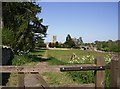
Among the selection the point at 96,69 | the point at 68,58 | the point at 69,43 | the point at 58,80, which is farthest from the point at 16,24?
the point at 69,43

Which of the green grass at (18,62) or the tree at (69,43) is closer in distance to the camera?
the green grass at (18,62)

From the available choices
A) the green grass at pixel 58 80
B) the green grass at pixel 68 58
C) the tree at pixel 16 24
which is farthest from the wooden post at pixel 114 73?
the tree at pixel 16 24

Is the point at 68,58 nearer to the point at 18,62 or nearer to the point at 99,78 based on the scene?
the point at 18,62

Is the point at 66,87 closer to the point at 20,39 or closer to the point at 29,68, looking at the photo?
the point at 29,68

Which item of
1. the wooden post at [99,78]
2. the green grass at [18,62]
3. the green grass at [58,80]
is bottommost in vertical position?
the green grass at [58,80]

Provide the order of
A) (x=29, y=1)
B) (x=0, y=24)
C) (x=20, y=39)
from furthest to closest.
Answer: (x=29, y=1) → (x=20, y=39) → (x=0, y=24)

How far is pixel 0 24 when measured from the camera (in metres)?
27.8

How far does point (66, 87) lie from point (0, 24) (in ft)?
75.6

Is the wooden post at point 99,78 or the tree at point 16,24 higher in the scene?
the tree at point 16,24

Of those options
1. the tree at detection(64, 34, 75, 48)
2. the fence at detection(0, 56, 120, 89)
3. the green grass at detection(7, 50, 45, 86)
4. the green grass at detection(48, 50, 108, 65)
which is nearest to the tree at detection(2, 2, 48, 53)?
the green grass at detection(7, 50, 45, 86)

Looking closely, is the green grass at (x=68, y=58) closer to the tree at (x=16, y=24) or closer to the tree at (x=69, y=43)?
the tree at (x=16, y=24)

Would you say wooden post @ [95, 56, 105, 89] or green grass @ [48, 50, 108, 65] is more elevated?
wooden post @ [95, 56, 105, 89]

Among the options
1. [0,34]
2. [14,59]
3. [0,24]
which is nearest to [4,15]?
[0,24]

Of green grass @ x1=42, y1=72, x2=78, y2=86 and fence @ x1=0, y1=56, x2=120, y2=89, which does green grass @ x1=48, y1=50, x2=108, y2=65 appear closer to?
green grass @ x1=42, y1=72, x2=78, y2=86
